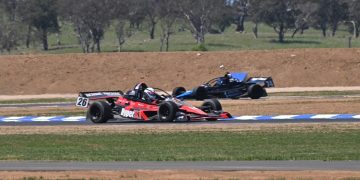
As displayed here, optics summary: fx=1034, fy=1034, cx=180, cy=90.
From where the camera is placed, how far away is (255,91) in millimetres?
49750

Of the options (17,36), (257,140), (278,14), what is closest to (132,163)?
(257,140)

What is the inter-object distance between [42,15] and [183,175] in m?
90.6

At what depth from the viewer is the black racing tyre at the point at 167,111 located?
114 feet

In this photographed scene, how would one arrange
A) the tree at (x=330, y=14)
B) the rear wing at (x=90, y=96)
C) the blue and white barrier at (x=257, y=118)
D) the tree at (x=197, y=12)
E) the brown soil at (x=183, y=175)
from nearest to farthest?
the brown soil at (x=183, y=175) → the blue and white barrier at (x=257, y=118) → the rear wing at (x=90, y=96) → the tree at (x=197, y=12) → the tree at (x=330, y=14)

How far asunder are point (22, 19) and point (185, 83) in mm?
45891

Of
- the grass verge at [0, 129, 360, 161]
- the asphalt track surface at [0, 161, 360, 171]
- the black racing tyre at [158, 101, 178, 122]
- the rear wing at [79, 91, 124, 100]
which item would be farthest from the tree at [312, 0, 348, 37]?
the asphalt track surface at [0, 161, 360, 171]

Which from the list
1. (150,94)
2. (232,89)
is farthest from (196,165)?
(232,89)

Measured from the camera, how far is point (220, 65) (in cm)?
7162

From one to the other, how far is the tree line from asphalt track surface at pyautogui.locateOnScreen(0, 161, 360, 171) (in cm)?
7244

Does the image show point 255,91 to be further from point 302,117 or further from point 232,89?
point 302,117

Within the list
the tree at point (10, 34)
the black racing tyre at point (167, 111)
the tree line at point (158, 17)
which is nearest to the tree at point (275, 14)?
the tree line at point (158, 17)

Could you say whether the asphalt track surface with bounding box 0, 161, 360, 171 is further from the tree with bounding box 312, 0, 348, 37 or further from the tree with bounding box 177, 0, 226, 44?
the tree with bounding box 312, 0, 348, 37

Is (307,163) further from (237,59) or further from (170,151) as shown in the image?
(237,59)

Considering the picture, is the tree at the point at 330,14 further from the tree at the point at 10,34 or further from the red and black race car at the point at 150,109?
the red and black race car at the point at 150,109
